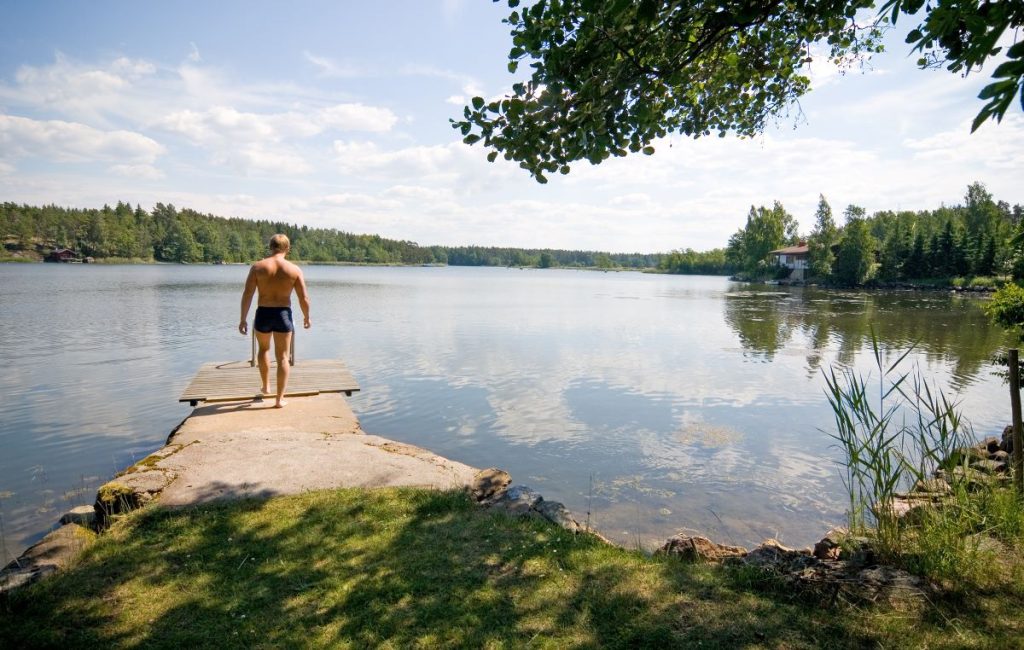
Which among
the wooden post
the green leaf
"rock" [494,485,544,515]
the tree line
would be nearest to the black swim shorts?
"rock" [494,485,544,515]

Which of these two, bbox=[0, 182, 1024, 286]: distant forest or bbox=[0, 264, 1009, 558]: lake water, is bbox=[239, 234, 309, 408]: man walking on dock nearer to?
bbox=[0, 264, 1009, 558]: lake water

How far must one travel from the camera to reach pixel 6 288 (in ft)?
131

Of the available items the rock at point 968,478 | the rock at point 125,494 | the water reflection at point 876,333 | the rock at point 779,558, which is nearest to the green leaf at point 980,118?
the rock at point 779,558

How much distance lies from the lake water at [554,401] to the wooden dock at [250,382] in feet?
3.41

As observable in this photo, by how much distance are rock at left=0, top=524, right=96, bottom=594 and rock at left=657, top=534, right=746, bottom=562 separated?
15.6 ft

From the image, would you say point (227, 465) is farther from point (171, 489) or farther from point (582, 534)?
point (582, 534)

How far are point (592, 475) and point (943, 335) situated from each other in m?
26.8

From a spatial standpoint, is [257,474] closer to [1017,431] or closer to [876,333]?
[1017,431]

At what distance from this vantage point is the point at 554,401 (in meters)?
13.6

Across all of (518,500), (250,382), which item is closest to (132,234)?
(250,382)

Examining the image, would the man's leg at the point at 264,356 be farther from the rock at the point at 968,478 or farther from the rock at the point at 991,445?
the rock at the point at 991,445

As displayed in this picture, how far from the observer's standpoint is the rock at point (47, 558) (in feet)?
12.6

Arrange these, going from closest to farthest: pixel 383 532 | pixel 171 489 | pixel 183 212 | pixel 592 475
→ pixel 383 532 < pixel 171 489 < pixel 592 475 < pixel 183 212

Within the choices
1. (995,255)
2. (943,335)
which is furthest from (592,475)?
(995,255)
